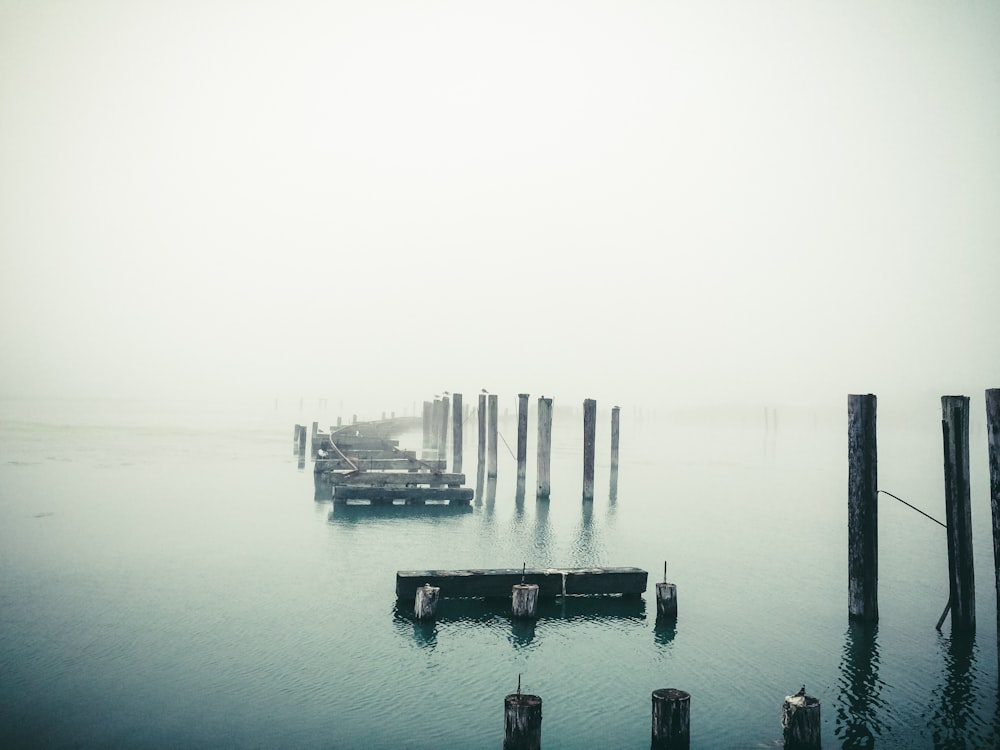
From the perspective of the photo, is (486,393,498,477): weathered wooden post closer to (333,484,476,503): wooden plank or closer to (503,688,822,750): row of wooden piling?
(333,484,476,503): wooden plank

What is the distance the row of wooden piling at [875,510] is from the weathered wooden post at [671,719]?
15.0ft

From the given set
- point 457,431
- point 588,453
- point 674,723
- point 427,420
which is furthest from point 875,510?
point 427,420

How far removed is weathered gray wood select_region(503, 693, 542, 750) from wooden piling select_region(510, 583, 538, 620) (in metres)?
3.91

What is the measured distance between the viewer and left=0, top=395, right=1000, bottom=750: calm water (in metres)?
6.79

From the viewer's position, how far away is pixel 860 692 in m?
7.84

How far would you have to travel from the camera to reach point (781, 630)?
404 inches

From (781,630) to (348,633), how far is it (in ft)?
22.9

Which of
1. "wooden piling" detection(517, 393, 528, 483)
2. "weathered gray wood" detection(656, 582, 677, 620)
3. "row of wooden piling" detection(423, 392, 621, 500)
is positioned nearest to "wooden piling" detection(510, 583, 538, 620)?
"weathered gray wood" detection(656, 582, 677, 620)

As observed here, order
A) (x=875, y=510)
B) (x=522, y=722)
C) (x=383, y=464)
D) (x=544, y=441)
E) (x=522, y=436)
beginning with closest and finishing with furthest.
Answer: (x=522, y=722) < (x=875, y=510) < (x=544, y=441) < (x=383, y=464) < (x=522, y=436)

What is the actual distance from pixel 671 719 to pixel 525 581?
454cm

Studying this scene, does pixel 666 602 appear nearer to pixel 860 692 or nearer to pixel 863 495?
pixel 860 692

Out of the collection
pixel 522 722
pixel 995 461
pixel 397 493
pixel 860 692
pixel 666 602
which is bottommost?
pixel 860 692

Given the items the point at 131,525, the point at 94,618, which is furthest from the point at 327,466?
the point at 94,618

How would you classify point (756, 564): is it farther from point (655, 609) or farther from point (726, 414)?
point (726, 414)
